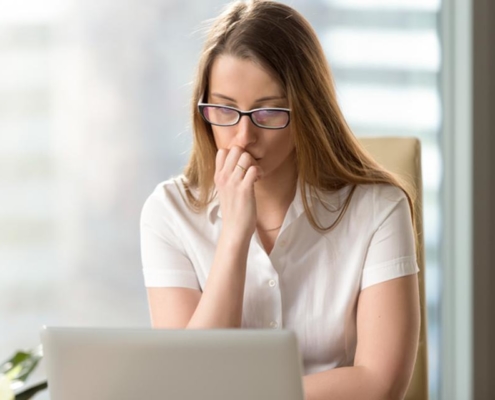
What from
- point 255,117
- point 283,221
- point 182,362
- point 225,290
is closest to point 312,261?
point 283,221

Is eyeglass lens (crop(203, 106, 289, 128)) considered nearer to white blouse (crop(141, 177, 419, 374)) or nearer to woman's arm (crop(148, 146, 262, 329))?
woman's arm (crop(148, 146, 262, 329))

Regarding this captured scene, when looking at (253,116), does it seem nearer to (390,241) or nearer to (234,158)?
(234,158)

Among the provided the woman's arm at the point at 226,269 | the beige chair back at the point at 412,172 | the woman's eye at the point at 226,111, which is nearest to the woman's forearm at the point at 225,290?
the woman's arm at the point at 226,269

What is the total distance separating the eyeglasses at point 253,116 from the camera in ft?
4.83

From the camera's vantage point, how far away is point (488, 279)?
2836 millimetres

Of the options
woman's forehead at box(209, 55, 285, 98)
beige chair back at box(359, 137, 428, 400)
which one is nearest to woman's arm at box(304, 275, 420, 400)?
beige chair back at box(359, 137, 428, 400)

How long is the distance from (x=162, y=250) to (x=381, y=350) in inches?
19.2

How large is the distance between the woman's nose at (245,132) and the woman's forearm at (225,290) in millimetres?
180

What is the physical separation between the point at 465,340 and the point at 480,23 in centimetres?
110

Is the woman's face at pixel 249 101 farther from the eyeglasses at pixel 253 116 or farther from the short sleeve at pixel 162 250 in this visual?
Answer: the short sleeve at pixel 162 250

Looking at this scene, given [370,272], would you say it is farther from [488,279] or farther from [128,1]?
[128,1]

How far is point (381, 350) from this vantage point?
1.42m

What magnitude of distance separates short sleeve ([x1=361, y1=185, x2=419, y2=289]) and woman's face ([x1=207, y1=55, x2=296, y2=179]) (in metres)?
0.21

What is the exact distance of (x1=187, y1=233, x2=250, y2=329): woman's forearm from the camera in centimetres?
146
